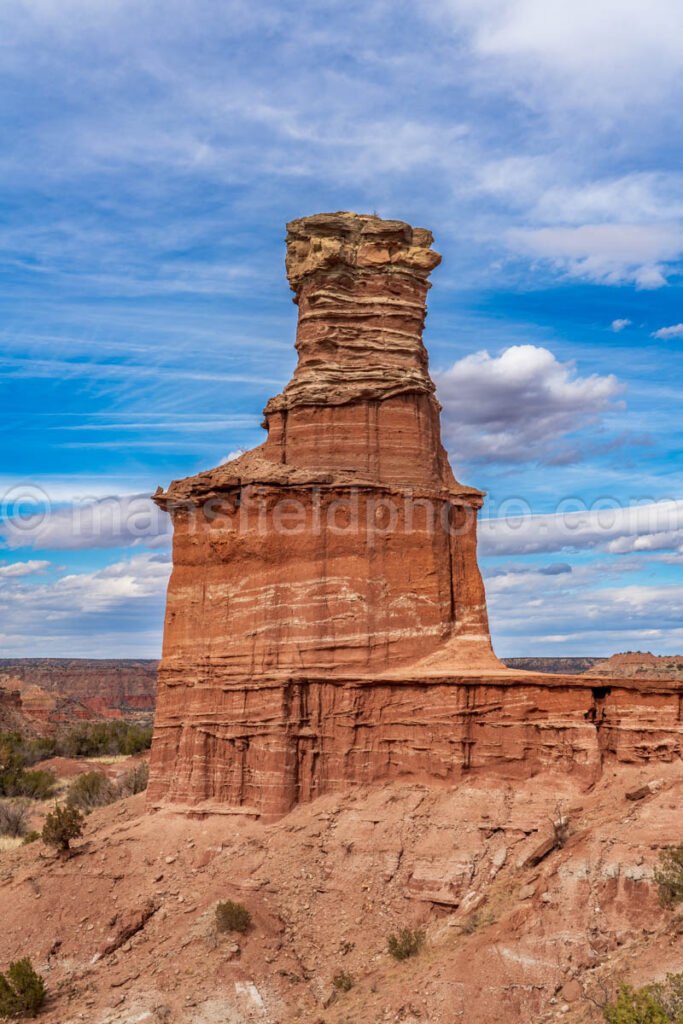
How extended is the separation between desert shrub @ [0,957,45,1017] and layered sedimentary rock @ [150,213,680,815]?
736cm

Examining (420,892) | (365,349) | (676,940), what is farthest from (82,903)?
(365,349)

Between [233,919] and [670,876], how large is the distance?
984 cm

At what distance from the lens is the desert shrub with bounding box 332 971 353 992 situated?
71.1 ft

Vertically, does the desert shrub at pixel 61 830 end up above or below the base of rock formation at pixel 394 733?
below

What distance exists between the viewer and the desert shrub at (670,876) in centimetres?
1991

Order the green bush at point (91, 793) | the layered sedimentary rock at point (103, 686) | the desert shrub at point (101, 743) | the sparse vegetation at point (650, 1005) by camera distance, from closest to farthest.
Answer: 1. the sparse vegetation at point (650, 1005)
2. the green bush at point (91, 793)
3. the desert shrub at point (101, 743)
4. the layered sedimentary rock at point (103, 686)

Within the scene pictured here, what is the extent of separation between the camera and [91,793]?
42500 mm

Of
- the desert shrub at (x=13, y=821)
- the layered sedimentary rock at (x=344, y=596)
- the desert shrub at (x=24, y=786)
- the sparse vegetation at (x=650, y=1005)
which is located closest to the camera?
the sparse vegetation at (x=650, y=1005)

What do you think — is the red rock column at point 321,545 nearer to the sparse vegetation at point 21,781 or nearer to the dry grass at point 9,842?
the dry grass at point 9,842

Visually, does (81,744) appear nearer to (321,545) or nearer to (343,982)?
(321,545)

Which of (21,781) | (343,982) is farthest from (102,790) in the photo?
(343,982)

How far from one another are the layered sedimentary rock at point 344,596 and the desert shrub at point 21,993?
7.36m

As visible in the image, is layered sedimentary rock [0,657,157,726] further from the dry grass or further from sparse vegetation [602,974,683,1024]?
sparse vegetation [602,974,683,1024]

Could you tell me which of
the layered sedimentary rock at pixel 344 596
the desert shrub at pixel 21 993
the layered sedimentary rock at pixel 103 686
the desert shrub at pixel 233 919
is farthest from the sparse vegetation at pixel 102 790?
the layered sedimentary rock at pixel 103 686
